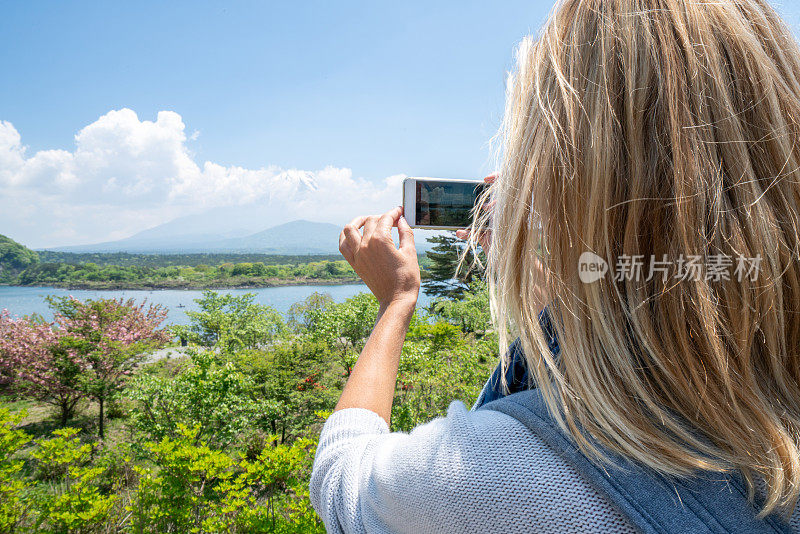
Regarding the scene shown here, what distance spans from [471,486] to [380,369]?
0.35 m

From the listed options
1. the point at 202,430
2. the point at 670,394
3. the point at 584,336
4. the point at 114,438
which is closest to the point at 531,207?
the point at 584,336

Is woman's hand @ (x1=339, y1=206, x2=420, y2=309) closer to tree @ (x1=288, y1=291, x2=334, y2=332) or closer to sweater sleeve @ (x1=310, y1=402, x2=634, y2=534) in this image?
sweater sleeve @ (x1=310, y1=402, x2=634, y2=534)

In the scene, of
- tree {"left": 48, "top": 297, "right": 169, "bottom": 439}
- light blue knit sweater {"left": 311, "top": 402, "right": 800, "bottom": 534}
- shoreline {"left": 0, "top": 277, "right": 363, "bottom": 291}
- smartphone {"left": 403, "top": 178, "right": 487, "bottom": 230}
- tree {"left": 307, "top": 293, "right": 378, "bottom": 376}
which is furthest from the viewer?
shoreline {"left": 0, "top": 277, "right": 363, "bottom": 291}

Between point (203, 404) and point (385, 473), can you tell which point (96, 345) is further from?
point (385, 473)

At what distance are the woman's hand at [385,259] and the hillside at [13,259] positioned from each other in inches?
1384

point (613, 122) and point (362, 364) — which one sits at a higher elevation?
point (613, 122)

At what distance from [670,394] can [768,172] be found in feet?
1.09

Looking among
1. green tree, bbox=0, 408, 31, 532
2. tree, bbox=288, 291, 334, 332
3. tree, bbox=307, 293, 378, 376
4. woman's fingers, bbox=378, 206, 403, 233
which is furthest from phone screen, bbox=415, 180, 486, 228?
tree, bbox=288, 291, 334, 332

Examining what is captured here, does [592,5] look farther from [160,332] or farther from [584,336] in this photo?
[160,332]

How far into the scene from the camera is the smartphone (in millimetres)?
1253

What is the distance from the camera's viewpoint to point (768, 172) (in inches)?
20.8

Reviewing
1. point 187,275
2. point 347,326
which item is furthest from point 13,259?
point 347,326

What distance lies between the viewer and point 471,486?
0.46m

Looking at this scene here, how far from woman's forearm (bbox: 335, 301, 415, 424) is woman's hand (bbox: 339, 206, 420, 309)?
0.05m
